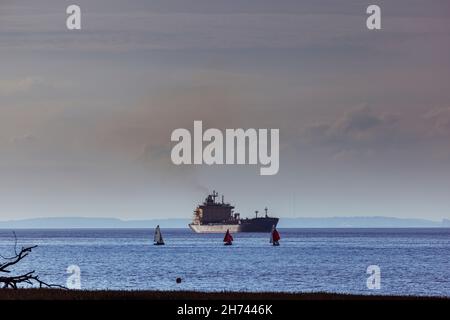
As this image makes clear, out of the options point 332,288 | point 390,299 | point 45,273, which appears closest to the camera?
point 390,299

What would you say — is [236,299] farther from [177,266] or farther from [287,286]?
[177,266]

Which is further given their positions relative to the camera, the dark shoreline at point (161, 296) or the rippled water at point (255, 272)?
the rippled water at point (255, 272)

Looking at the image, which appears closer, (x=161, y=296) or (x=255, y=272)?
(x=161, y=296)

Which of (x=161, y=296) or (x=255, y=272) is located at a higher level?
(x=161, y=296)

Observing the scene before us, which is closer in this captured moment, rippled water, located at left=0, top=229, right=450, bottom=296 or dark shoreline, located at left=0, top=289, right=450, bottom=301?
dark shoreline, located at left=0, top=289, right=450, bottom=301

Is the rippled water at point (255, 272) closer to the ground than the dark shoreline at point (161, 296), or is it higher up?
closer to the ground

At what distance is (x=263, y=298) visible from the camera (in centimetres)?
2164

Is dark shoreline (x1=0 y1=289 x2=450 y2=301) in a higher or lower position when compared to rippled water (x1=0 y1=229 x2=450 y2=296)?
higher

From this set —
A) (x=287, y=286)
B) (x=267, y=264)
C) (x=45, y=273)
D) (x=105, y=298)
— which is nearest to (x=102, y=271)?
(x=45, y=273)
